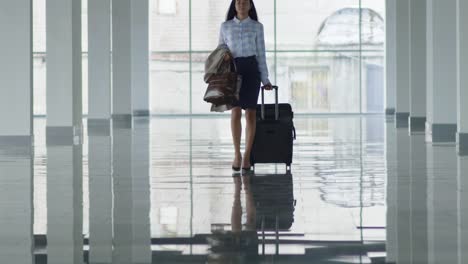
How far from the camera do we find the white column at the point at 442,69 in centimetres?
1839

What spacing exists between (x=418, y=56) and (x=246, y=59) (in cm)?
1440

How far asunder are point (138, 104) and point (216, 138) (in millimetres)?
14183

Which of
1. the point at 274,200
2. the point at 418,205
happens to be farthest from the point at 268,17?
the point at 418,205

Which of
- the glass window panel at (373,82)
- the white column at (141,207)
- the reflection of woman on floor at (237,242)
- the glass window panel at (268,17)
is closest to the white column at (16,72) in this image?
the white column at (141,207)

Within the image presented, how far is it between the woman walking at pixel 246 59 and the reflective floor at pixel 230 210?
49 cm

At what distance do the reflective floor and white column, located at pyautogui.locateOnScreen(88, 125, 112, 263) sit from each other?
0.01 m

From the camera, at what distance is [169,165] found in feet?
41.5

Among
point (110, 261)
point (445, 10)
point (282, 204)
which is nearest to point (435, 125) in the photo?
point (445, 10)

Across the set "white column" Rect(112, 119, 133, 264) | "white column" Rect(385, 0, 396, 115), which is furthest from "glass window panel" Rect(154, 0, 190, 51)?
"white column" Rect(112, 119, 133, 264)

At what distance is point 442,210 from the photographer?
24.1ft

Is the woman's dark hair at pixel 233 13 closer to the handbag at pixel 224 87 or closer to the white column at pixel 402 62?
the handbag at pixel 224 87

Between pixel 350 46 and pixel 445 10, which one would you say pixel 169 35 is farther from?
pixel 445 10

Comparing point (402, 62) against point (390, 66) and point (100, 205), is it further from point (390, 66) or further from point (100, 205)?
point (100, 205)

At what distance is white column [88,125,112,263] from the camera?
18.6ft
